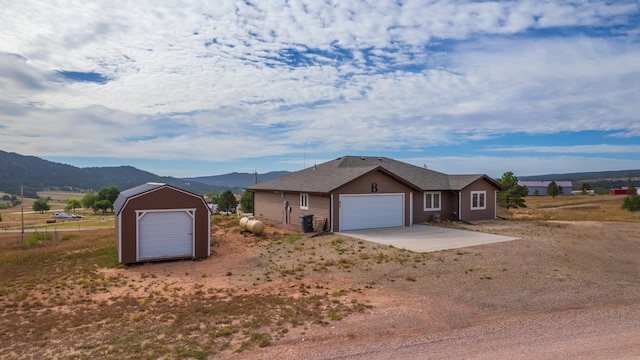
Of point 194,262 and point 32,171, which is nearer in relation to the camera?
point 194,262

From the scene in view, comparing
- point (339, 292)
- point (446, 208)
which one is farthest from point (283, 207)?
point (339, 292)

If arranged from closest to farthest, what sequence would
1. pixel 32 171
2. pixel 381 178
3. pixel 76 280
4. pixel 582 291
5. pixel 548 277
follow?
pixel 582 291
pixel 548 277
pixel 76 280
pixel 381 178
pixel 32 171

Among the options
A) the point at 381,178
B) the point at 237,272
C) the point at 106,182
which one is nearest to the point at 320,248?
the point at 237,272

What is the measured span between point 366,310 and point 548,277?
578cm

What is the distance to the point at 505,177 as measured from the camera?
42.4 m

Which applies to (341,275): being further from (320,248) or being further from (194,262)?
(194,262)

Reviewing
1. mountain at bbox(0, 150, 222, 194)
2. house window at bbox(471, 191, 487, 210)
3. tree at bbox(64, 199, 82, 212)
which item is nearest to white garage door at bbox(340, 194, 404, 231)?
house window at bbox(471, 191, 487, 210)

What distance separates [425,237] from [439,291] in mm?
9061

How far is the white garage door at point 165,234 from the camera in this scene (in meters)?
15.0

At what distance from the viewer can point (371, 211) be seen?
2241 centimetres

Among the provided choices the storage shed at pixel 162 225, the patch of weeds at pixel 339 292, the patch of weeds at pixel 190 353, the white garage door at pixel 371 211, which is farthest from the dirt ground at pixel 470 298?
the white garage door at pixel 371 211

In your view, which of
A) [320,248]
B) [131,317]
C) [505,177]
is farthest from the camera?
[505,177]

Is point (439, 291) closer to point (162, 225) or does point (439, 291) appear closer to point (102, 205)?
point (162, 225)

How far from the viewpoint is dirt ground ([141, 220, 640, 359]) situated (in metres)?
6.54
